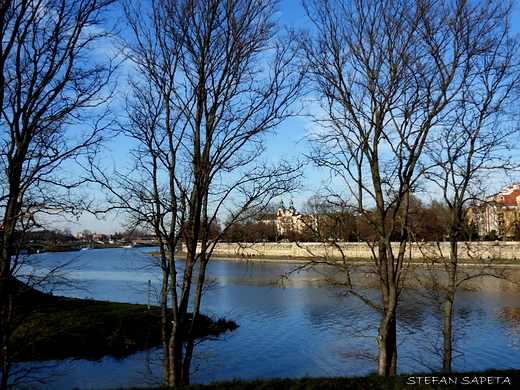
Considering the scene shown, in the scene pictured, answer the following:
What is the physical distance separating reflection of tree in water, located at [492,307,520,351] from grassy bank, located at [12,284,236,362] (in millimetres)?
11211

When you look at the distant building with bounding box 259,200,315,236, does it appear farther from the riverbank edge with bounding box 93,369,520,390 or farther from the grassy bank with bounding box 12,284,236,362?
the grassy bank with bounding box 12,284,236,362

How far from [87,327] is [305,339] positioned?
328 inches

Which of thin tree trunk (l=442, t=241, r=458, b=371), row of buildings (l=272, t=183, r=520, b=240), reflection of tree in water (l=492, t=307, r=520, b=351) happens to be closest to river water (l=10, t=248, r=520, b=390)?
reflection of tree in water (l=492, t=307, r=520, b=351)

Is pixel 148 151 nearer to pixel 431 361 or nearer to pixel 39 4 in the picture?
pixel 39 4

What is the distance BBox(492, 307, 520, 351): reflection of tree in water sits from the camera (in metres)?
17.0

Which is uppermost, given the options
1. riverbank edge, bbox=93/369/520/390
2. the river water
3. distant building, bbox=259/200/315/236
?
distant building, bbox=259/200/315/236

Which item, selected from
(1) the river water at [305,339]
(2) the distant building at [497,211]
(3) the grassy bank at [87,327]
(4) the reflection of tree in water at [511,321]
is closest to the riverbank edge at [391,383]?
(1) the river water at [305,339]

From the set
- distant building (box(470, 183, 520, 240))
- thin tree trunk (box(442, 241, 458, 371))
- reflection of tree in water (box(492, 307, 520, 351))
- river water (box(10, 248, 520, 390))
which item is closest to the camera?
thin tree trunk (box(442, 241, 458, 371))

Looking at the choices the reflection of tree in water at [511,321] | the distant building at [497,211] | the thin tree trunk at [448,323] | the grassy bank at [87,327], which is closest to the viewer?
the thin tree trunk at [448,323]

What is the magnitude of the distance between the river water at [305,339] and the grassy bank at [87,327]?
0.72 m

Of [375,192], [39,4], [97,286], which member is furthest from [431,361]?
[97,286]

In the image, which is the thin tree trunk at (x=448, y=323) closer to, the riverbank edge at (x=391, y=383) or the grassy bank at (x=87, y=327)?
the riverbank edge at (x=391, y=383)

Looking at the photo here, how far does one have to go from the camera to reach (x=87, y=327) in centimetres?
1684

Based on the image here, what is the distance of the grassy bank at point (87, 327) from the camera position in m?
Result: 15.4
